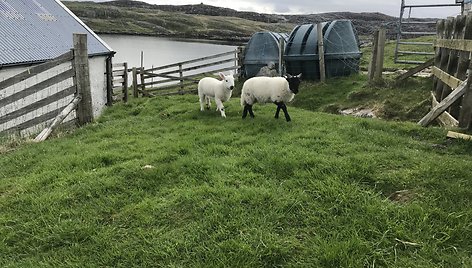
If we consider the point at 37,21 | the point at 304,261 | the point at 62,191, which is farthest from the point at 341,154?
the point at 37,21

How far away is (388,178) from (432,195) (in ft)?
1.94

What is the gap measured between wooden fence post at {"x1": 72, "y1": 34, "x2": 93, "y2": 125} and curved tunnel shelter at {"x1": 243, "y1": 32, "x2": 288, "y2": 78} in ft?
34.6

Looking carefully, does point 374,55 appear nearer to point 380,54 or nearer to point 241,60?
point 380,54

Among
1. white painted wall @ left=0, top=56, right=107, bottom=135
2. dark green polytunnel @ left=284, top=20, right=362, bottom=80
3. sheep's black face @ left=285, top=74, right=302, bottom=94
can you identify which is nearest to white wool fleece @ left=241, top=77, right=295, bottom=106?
sheep's black face @ left=285, top=74, right=302, bottom=94

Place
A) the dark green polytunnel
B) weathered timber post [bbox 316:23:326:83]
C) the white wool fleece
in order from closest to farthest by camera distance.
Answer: the white wool fleece, weathered timber post [bbox 316:23:326:83], the dark green polytunnel

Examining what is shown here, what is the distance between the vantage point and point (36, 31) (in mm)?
14625

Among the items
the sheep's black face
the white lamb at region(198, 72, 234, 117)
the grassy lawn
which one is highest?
the sheep's black face

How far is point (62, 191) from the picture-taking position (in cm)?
498

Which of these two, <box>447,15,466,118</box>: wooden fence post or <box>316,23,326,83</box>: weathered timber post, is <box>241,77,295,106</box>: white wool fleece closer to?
<box>447,15,466,118</box>: wooden fence post

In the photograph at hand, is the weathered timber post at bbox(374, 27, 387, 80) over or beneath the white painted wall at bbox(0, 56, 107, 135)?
over

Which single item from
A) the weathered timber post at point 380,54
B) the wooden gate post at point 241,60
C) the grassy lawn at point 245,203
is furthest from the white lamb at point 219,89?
the wooden gate post at point 241,60

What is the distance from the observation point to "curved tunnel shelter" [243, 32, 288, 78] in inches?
722

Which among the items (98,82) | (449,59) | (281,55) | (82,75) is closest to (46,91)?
(98,82)

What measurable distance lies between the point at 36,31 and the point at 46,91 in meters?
3.28
